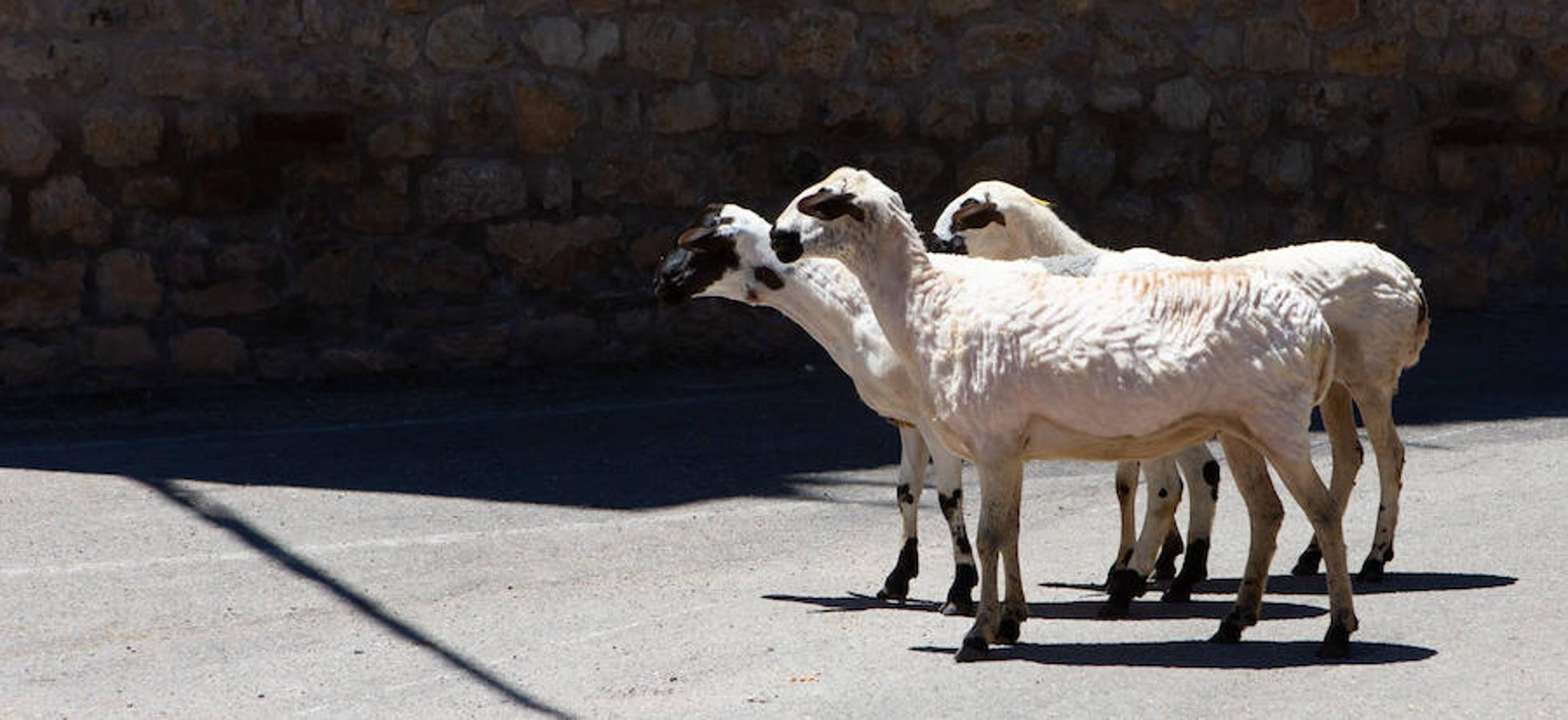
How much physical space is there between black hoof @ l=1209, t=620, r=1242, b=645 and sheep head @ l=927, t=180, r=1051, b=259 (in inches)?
84.8

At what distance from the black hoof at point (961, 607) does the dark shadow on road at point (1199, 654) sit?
1.79ft

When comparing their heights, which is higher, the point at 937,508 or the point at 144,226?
the point at 144,226

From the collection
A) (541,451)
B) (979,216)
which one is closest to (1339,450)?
(979,216)

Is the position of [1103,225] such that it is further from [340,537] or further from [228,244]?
[340,537]

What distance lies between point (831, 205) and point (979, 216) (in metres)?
1.70

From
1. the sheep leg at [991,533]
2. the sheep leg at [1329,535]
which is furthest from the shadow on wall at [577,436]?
the sheep leg at [1329,535]

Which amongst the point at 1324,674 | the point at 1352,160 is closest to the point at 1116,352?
the point at 1324,674

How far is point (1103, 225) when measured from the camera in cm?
1400

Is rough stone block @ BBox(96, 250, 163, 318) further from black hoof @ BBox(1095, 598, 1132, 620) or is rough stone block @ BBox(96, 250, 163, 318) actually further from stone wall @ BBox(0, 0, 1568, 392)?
black hoof @ BBox(1095, 598, 1132, 620)

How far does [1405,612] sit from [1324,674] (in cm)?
105

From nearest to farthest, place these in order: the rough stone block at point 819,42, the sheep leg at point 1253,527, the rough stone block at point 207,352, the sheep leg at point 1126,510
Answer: the sheep leg at point 1253,527
the sheep leg at point 1126,510
the rough stone block at point 207,352
the rough stone block at point 819,42

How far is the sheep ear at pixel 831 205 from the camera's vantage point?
7027 millimetres

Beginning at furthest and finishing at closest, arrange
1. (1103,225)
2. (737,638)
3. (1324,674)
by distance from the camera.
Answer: (1103,225) → (737,638) → (1324,674)

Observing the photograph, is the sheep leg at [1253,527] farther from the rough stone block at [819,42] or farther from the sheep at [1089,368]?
the rough stone block at [819,42]
